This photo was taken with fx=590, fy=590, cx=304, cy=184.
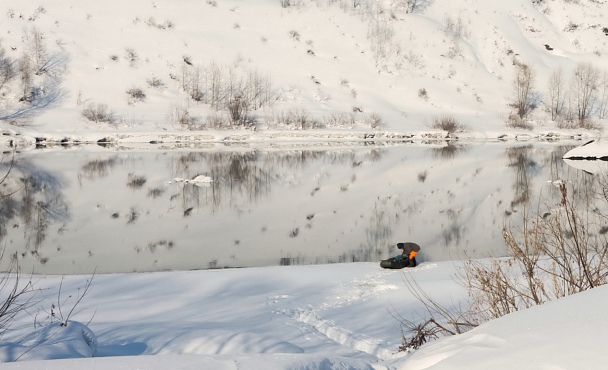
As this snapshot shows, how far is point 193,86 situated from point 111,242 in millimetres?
44580

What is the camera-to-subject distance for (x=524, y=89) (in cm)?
6128

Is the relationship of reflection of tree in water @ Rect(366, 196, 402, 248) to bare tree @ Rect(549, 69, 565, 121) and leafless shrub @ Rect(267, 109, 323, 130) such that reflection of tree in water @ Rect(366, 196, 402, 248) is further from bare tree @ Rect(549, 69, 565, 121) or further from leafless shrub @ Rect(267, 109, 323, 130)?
bare tree @ Rect(549, 69, 565, 121)

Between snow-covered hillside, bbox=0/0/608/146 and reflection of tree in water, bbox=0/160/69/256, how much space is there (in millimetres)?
22557

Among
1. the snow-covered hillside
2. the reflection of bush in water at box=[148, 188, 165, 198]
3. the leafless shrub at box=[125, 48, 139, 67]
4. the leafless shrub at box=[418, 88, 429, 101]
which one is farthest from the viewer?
the leafless shrub at box=[418, 88, 429, 101]

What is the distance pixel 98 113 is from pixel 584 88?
49759 millimetres

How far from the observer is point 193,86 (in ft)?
187

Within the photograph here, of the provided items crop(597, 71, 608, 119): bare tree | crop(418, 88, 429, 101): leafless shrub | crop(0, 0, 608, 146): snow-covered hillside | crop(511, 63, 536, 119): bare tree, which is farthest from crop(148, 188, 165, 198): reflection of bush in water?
crop(597, 71, 608, 119): bare tree

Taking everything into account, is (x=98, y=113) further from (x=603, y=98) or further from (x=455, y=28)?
(x=603, y=98)

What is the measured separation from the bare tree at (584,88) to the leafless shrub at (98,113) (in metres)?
44.0

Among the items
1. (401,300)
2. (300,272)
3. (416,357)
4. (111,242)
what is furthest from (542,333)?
(111,242)

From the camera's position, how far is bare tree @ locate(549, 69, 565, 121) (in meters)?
60.8

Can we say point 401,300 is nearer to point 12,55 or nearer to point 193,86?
point 193,86

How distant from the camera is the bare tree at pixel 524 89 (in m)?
58.8

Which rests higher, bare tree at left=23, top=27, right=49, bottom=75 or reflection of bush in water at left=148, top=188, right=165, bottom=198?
bare tree at left=23, top=27, right=49, bottom=75
